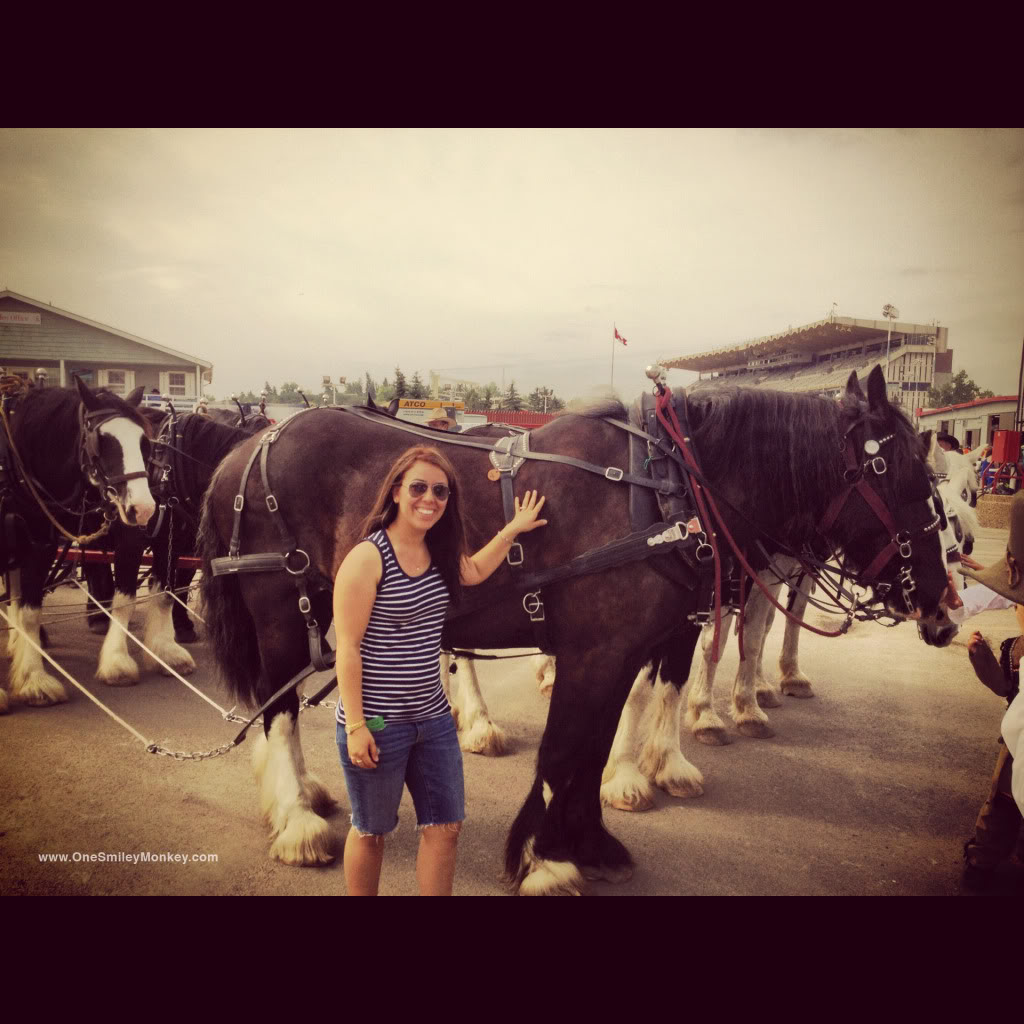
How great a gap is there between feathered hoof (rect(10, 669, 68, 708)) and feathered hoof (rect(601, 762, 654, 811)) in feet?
12.5

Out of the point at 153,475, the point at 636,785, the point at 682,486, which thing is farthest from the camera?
the point at 153,475

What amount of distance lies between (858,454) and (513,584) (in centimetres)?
152

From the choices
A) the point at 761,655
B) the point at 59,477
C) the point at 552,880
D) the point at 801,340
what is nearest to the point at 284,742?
the point at 552,880

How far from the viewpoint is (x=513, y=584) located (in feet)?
7.78

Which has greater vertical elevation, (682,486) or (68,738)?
(682,486)

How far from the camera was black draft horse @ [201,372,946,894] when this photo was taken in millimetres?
2400

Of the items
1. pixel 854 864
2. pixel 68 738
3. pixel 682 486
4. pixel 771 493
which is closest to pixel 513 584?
pixel 682 486

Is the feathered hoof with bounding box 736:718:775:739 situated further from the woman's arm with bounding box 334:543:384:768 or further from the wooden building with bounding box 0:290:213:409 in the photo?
the wooden building with bounding box 0:290:213:409

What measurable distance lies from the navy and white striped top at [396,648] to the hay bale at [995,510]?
17.5 feet

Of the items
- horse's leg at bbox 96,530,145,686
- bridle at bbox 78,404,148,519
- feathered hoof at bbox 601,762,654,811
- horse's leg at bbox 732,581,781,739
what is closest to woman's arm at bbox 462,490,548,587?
feathered hoof at bbox 601,762,654,811

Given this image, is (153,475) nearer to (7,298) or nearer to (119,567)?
(119,567)

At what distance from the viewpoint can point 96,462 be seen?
4133mm

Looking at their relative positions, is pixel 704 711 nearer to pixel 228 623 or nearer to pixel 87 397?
pixel 228 623

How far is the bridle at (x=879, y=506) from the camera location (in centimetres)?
249
